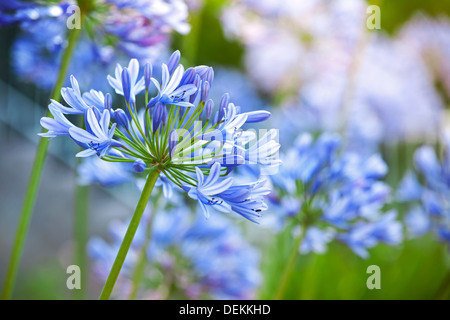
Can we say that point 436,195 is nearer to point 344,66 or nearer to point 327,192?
point 327,192

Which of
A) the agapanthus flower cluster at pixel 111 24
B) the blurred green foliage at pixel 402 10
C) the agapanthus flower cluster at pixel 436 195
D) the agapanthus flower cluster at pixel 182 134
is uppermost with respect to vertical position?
the blurred green foliage at pixel 402 10

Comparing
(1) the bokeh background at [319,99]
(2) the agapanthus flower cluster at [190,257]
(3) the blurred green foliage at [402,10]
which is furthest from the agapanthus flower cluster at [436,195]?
(3) the blurred green foliage at [402,10]

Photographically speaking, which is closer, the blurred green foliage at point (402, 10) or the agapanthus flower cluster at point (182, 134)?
the agapanthus flower cluster at point (182, 134)

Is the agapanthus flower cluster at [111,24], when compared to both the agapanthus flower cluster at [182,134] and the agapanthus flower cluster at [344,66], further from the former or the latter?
the agapanthus flower cluster at [344,66]

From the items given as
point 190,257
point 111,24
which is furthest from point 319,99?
point 111,24

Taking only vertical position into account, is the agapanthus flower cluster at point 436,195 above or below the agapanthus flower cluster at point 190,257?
above

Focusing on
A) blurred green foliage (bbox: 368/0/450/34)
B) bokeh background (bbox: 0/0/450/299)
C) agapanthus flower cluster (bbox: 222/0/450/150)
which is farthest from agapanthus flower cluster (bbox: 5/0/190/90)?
blurred green foliage (bbox: 368/0/450/34)
